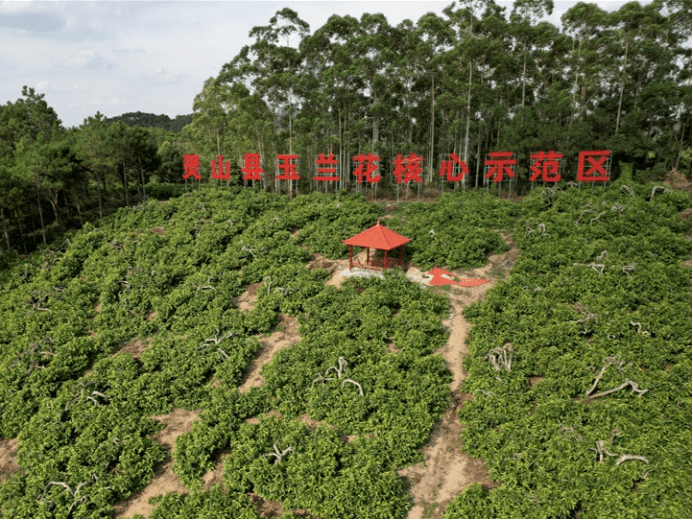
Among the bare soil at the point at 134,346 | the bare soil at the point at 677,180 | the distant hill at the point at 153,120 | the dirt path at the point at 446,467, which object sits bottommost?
the dirt path at the point at 446,467

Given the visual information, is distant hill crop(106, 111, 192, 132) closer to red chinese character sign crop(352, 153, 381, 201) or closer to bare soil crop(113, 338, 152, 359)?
red chinese character sign crop(352, 153, 381, 201)

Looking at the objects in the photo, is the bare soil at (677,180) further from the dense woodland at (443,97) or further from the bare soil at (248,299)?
the bare soil at (248,299)

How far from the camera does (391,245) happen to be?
49.0 ft

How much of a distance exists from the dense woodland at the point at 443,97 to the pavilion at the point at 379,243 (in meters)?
11.3

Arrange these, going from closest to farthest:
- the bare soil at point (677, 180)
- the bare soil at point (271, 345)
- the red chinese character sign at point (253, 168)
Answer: the bare soil at point (271, 345)
the bare soil at point (677, 180)
the red chinese character sign at point (253, 168)

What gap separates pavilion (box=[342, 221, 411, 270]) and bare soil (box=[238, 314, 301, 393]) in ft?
11.5

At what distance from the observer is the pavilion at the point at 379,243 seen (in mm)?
15023

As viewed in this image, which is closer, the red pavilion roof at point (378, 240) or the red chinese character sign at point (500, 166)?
the red pavilion roof at point (378, 240)

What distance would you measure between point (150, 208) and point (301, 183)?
12.1m

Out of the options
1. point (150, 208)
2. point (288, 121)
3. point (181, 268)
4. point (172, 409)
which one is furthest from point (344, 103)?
point (172, 409)

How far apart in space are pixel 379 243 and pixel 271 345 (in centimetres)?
518

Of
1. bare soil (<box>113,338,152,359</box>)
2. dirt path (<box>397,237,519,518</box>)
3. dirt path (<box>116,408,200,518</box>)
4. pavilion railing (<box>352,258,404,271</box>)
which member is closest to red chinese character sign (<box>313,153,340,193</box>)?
pavilion railing (<box>352,258,404,271</box>)

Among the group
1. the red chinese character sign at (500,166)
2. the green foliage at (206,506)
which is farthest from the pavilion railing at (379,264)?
the red chinese character sign at (500,166)

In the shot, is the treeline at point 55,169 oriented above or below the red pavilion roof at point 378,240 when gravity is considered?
above
